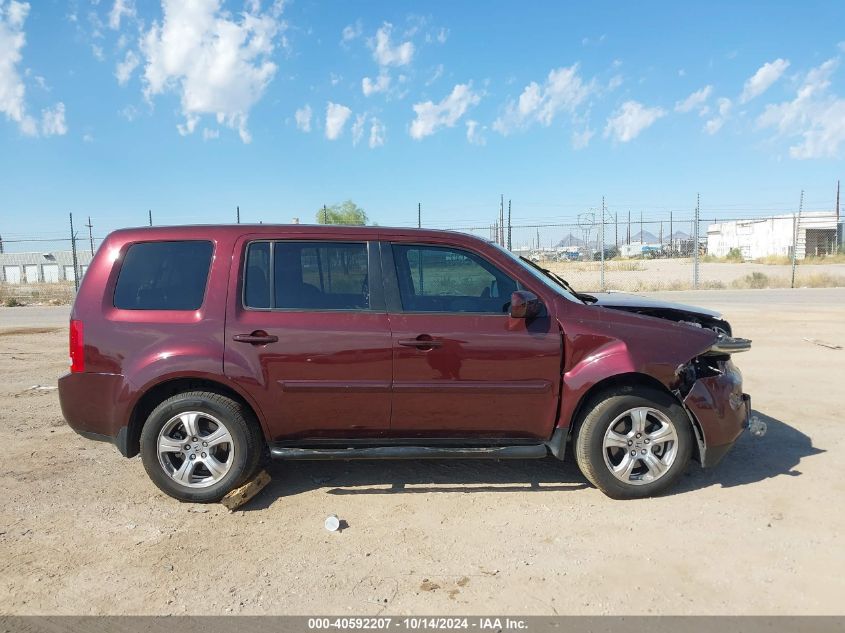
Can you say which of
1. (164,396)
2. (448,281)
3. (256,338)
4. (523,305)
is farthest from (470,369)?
(164,396)

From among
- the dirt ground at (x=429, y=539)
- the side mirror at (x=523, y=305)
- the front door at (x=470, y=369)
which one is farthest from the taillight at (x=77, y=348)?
the side mirror at (x=523, y=305)

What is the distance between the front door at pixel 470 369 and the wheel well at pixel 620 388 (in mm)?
190

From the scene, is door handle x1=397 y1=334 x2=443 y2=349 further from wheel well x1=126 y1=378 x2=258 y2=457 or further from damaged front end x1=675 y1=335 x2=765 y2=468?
damaged front end x1=675 y1=335 x2=765 y2=468

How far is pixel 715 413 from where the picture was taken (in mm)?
3738

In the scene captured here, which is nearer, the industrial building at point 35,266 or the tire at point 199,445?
the tire at point 199,445

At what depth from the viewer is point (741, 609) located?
2641mm

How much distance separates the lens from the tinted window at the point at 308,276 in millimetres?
3812

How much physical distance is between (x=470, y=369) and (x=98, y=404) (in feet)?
8.04

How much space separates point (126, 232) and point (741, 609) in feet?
13.8

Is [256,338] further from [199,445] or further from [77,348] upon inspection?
[77,348]

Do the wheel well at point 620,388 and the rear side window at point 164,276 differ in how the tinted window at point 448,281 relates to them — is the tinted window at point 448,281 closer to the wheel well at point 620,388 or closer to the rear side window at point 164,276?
the wheel well at point 620,388

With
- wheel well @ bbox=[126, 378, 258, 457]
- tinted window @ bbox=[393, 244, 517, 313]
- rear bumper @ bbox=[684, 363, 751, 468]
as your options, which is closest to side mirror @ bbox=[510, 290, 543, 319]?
→ tinted window @ bbox=[393, 244, 517, 313]

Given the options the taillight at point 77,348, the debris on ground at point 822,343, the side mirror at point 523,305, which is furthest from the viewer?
the debris on ground at point 822,343

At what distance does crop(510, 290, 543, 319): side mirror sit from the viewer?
3.63 m
